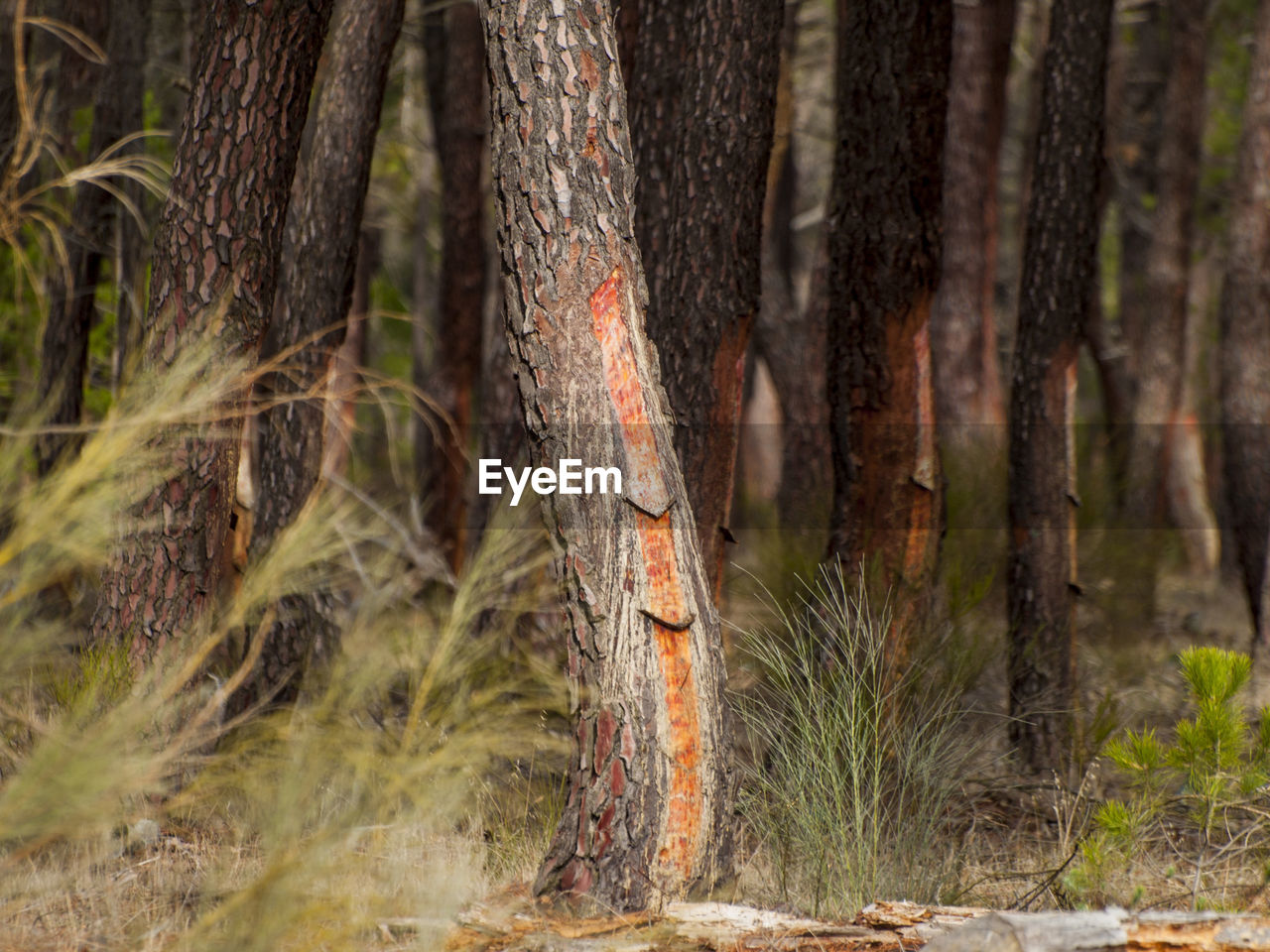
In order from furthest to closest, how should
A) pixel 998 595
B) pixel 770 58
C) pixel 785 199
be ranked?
1. pixel 785 199
2. pixel 998 595
3. pixel 770 58

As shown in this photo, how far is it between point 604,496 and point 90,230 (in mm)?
4031

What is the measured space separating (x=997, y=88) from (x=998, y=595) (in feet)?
16.5

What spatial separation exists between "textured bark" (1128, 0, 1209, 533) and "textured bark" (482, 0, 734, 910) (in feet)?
25.6

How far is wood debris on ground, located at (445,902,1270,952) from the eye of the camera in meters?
2.30

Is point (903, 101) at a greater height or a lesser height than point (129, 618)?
greater

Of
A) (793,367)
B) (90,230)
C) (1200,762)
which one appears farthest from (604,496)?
(793,367)

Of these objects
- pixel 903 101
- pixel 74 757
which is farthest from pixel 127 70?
pixel 74 757

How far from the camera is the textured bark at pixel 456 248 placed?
8.59 metres

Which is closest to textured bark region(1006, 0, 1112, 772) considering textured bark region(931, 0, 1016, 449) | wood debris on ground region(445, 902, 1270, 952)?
wood debris on ground region(445, 902, 1270, 952)

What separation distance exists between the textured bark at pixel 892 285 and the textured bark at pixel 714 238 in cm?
50

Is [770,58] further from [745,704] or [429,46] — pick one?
[429,46]

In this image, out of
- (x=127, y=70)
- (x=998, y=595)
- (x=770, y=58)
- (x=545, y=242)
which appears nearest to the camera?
(x=545, y=242)

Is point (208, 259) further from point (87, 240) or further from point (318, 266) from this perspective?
point (87, 240)

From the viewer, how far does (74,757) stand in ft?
6.45
